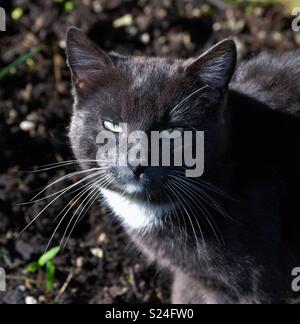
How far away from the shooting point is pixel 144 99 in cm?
Answer: 223

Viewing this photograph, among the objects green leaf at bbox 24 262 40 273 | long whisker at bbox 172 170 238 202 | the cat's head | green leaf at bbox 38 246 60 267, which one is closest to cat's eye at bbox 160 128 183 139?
the cat's head

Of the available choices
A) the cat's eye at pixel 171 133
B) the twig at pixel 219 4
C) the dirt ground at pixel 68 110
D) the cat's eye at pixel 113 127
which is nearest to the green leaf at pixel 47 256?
the dirt ground at pixel 68 110

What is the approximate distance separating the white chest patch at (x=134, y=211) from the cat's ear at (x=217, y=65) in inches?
19.5

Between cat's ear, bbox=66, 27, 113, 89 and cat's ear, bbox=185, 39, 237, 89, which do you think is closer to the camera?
cat's ear, bbox=185, 39, 237, 89

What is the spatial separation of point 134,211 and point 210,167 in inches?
14.5

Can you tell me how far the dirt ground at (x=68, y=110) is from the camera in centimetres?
283

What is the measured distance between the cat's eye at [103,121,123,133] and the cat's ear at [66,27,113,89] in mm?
197

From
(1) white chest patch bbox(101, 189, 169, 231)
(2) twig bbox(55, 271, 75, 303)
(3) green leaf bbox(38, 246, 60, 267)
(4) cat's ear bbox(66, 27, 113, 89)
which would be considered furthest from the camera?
(2) twig bbox(55, 271, 75, 303)

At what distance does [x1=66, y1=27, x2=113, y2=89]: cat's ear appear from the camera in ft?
7.57

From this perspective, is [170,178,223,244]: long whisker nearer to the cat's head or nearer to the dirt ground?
the cat's head

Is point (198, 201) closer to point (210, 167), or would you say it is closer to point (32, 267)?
point (210, 167)
